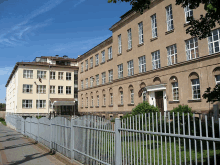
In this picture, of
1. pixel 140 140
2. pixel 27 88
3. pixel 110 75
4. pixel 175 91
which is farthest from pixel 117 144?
pixel 27 88

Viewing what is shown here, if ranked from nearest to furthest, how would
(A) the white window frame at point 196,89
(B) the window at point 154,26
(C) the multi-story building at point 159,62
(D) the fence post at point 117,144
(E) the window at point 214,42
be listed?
(D) the fence post at point 117,144 < (E) the window at point 214,42 < (C) the multi-story building at point 159,62 < (A) the white window frame at point 196,89 < (B) the window at point 154,26

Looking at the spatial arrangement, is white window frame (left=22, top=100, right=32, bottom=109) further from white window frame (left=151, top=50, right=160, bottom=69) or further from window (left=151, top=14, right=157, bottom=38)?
window (left=151, top=14, right=157, bottom=38)

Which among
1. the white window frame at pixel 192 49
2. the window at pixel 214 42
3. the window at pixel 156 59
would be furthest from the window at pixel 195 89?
the window at pixel 156 59

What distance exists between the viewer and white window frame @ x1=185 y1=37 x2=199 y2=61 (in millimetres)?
20578

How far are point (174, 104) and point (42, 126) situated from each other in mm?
13642

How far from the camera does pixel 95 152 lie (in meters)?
7.07

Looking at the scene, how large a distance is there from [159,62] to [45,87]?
3915 centimetres

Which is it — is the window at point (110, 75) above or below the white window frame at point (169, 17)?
below

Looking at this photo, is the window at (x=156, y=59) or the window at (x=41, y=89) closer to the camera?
the window at (x=156, y=59)

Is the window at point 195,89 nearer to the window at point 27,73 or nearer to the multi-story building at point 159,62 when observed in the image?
the multi-story building at point 159,62

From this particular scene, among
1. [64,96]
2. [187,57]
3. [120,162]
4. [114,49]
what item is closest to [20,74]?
[64,96]

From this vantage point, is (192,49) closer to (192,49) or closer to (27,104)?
(192,49)

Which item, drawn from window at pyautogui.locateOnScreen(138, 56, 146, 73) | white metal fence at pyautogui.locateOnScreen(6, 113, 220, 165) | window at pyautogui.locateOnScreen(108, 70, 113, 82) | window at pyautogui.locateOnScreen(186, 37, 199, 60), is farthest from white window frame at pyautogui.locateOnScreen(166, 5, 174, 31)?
white metal fence at pyautogui.locateOnScreen(6, 113, 220, 165)

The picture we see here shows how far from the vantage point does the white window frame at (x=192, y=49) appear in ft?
67.5
